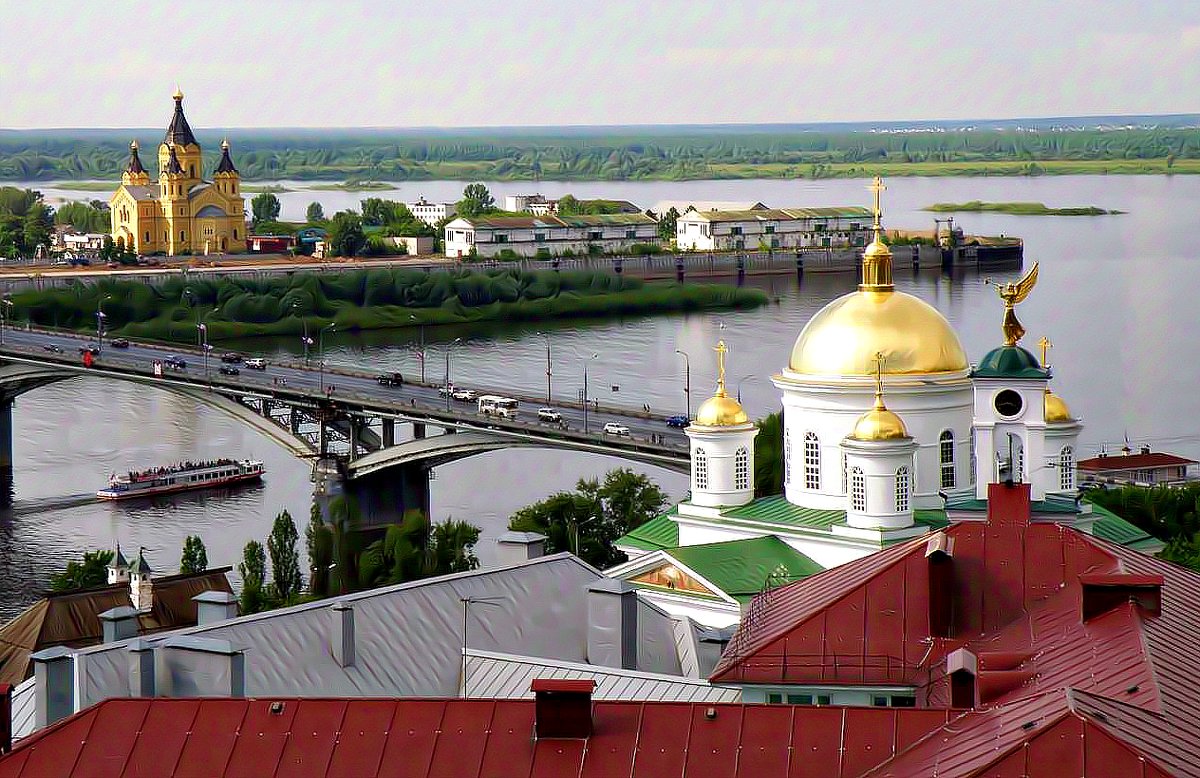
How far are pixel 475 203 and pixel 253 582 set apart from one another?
90586 mm

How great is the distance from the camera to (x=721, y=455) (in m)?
23.6

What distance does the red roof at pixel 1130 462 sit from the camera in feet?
125

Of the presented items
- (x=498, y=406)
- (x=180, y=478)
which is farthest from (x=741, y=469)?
(x=180, y=478)

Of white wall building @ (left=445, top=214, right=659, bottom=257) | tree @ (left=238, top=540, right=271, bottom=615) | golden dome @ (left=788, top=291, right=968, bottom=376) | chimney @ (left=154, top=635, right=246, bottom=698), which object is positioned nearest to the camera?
chimney @ (left=154, top=635, right=246, bottom=698)

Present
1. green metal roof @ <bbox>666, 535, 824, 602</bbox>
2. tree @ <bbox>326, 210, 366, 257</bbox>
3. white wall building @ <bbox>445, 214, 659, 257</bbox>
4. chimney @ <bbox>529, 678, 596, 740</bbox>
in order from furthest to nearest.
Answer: white wall building @ <bbox>445, 214, 659, 257</bbox> → tree @ <bbox>326, 210, 366, 257</bbox> → green metal roof @ <bbox>666, 535, 824, 602</bbox> → chimney @ <bbox>529, 678, 596, 740</bbox>

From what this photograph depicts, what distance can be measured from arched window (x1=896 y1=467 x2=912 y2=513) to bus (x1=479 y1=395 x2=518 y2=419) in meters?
17.3

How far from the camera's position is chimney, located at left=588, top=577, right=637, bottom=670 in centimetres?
1591

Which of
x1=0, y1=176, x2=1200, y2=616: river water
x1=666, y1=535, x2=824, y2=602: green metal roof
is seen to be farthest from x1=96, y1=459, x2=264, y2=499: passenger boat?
x1=666, y1=535, x2=824, y2=602: green metal roof

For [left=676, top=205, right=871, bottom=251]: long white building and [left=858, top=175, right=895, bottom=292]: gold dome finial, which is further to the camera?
[left=676, top=205, right=871, bottom=251]: long white building

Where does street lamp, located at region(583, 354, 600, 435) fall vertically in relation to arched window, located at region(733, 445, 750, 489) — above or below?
below

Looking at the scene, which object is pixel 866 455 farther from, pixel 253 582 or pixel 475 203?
pixel 475 203

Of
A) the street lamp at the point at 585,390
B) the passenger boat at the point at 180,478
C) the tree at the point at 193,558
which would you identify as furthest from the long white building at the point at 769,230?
the tree at the point at 193,558

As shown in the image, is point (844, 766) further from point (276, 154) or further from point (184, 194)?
point (276, 154)

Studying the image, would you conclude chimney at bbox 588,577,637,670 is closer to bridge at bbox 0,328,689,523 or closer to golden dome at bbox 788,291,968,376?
golden dome at bbox 788,291,968,376
